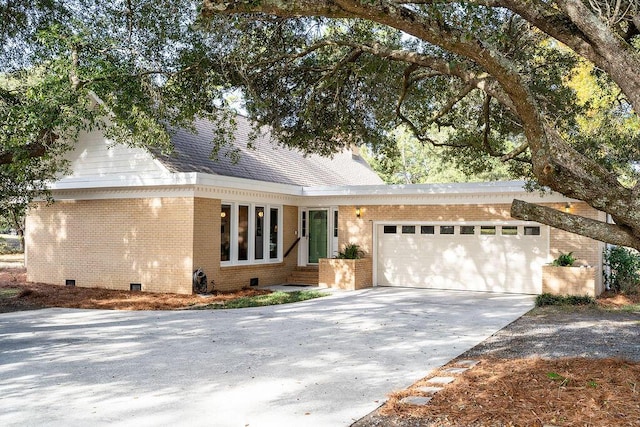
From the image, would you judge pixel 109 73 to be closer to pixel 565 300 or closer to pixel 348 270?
pixel 348 270

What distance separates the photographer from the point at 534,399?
5.25m

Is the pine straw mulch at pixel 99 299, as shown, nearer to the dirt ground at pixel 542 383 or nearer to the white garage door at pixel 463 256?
the white garage door at pixel 463 256

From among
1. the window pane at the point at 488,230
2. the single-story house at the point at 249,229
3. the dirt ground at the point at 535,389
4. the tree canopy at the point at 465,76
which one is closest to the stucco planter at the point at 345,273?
the single-story house at the point at 249,229

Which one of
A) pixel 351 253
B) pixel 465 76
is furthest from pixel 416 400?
pixel 351 253

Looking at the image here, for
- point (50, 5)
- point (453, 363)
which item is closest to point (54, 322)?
point (50, 5)

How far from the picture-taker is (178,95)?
10.7 m

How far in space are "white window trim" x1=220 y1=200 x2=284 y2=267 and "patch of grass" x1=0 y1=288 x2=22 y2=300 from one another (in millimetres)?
5702

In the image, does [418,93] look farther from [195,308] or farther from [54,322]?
[54,322]

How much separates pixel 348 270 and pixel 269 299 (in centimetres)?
353

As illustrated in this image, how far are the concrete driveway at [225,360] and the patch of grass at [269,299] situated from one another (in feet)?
2.67

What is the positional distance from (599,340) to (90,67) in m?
9.70

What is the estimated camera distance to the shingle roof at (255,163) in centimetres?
1639

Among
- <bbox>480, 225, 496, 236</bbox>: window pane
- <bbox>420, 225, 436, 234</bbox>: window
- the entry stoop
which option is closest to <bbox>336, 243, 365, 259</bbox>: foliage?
the entry stoop

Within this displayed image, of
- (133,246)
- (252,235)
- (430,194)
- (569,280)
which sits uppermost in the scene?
(430,194)
